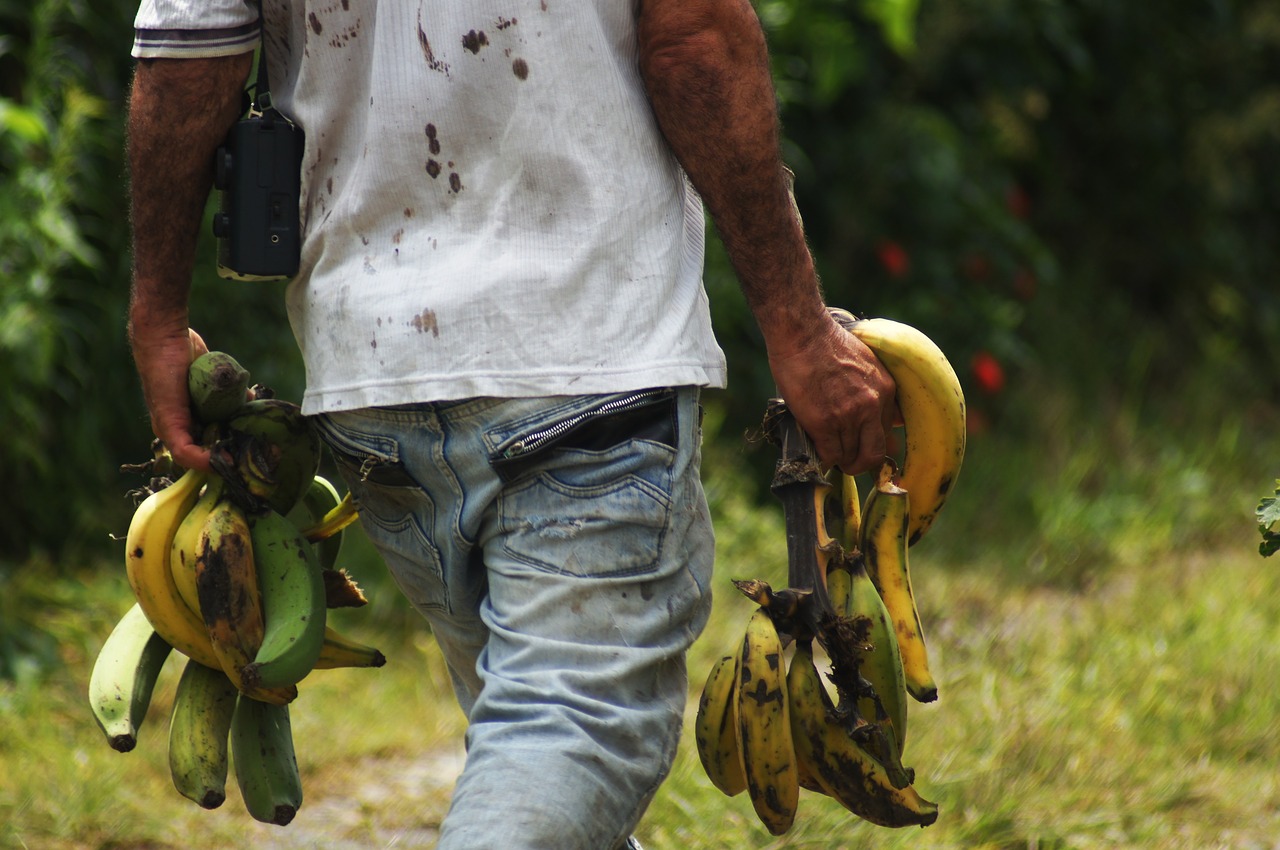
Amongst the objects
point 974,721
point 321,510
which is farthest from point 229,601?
point 974,721

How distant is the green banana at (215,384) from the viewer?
1.98 m

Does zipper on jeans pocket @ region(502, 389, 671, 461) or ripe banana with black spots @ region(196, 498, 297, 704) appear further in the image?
ripe banana with black spots @ region(196, 498, 297, 704)

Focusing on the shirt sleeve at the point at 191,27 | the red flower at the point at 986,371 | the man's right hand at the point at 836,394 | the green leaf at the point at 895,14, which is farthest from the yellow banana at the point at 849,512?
the red flower at the point at 986,371

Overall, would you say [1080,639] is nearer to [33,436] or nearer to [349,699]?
[349,699]

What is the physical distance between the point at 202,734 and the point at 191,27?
962 mm

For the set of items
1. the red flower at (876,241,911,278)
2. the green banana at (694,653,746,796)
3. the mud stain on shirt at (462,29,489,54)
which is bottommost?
the red flower at (876,241,911,278)

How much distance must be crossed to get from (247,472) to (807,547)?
779 millimetres

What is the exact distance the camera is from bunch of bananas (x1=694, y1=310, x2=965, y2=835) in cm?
186

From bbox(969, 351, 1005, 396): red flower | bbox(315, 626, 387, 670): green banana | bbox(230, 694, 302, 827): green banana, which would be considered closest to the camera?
bbox(230, 694, 302, 827): green banana

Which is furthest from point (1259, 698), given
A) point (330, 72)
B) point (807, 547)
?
point (330, 72)

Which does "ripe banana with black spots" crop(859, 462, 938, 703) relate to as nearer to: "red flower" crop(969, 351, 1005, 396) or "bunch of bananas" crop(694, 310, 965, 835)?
"bunch of bananas" crop(694, 310, 965, 835)

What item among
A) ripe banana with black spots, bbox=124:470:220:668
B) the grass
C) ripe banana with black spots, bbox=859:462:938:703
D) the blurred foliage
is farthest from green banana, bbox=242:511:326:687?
the blurred foliage

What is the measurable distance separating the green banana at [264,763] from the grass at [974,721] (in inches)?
36.5

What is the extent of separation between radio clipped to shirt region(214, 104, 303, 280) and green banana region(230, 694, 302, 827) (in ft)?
2.17
